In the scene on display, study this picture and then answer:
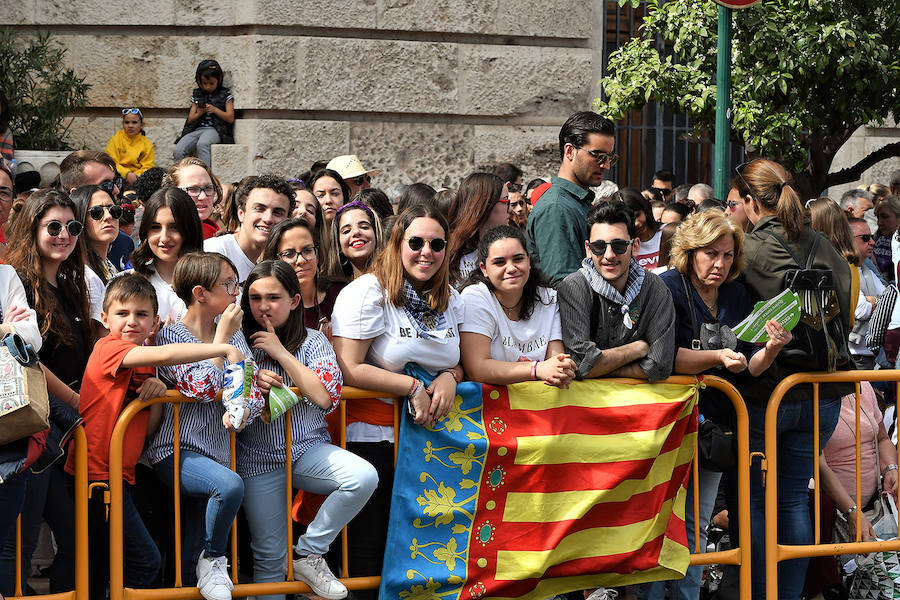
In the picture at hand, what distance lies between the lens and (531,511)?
5430 millimetres

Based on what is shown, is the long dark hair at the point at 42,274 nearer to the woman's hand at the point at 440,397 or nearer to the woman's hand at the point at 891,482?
the woman's hand at the point at 440,397

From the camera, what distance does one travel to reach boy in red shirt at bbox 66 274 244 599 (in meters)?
4.87

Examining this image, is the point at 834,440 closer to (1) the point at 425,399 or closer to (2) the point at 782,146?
(1) the point at 425,399

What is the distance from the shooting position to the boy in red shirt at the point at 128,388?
4.87 meters

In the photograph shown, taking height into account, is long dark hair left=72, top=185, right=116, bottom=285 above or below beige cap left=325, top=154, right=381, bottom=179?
below

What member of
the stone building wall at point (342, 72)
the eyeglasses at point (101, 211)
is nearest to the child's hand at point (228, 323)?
the eyeglasses at point (101, 211)

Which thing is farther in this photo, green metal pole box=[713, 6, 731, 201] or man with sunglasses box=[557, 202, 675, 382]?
green metal pole box=[713, 6, 731, 201]

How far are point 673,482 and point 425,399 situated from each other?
4.35ft

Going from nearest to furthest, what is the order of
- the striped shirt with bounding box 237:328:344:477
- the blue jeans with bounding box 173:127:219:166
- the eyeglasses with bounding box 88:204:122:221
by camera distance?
the striped shirt with bounding box 237:328:344:477, the eyeglasses with bounding box 88:204:122:221, the blue jeans with bounding box 173:127:219:166

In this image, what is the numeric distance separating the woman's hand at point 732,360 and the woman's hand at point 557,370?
76cm

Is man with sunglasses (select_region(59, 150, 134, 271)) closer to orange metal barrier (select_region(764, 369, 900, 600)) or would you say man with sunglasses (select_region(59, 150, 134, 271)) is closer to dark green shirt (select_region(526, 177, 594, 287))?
dark green shirt (select_region(526, 177, 594, 287))

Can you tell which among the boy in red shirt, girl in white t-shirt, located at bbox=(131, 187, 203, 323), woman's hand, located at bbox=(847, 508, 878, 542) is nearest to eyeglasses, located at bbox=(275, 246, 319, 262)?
girl in white t-shirt, located at bbox=(131, 187, 203, 323)

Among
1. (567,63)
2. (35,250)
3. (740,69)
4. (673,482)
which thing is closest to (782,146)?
(740,69)

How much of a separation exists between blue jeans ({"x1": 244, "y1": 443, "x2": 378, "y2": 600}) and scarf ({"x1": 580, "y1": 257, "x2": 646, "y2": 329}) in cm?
132
